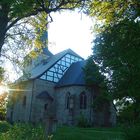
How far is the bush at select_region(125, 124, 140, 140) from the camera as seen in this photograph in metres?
9.81

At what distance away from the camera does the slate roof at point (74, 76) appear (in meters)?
36.9

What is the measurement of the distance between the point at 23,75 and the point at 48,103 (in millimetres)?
17838

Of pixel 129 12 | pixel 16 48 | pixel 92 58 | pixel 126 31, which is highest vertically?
pixel 92 58

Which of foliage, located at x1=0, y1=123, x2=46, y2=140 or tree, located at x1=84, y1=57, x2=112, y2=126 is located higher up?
tree, located at x1=84, y1=57, x2=112, y2=126

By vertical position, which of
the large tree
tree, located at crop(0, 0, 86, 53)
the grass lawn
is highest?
tree, located at crop(0, 0, 86, 53)

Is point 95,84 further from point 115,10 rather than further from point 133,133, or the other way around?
point 133,133

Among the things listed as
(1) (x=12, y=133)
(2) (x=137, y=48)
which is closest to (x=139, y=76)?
(2) (x=137, y=48)

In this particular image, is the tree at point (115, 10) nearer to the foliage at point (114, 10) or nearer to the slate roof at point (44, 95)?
the foliage at point (114, 10)

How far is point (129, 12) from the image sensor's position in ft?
36.0

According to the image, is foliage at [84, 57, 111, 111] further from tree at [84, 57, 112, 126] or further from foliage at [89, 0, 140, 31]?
foliage at [89, 0, 140, 31]

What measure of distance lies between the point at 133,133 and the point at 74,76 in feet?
92.8

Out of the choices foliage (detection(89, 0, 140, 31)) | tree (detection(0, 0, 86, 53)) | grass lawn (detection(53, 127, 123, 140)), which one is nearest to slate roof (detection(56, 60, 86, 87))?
grass lawn (detection(53, 127, 123, 140))

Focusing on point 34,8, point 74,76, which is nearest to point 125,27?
point 34,8

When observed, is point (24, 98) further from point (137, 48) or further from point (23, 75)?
point (137, 48)
